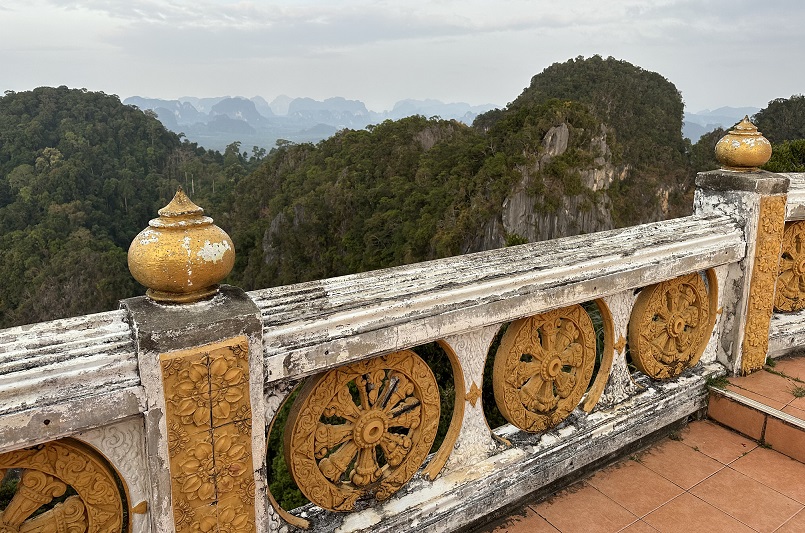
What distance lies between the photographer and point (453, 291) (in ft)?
5.72

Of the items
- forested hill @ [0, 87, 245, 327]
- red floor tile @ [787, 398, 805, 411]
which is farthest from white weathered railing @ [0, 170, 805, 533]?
forested hill @ [0, 87, 245, 327]

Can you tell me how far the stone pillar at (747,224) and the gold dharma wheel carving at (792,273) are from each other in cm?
30

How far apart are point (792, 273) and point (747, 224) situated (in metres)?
A: 0.70

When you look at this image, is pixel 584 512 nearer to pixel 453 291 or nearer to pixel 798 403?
pixel 453 291

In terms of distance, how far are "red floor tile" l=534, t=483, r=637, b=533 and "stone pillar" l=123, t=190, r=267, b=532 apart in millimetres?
1115

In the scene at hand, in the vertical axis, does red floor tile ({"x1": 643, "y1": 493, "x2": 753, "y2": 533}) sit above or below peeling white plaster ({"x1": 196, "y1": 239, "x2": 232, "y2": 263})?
below

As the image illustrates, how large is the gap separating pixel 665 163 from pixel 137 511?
42272 mm

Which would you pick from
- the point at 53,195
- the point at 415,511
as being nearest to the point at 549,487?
the point at 415,511

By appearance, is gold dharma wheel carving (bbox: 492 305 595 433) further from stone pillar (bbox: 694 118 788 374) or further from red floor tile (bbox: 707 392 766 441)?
stone pillar (bbox: 694 118 788 374)

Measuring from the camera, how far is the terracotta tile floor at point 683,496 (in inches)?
80.0

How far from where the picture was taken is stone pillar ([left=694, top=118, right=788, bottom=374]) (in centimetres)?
268

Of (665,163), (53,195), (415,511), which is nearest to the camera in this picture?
(415,511)

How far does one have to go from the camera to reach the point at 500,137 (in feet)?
101

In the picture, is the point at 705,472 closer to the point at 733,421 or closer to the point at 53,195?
the point at 733,421
